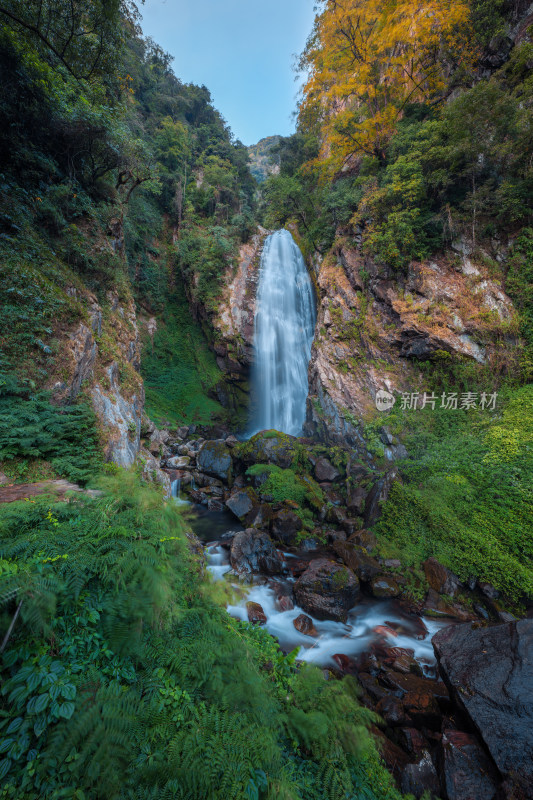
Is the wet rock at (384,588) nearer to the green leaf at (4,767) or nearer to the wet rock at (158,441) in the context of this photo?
the green leaf at (4,767)

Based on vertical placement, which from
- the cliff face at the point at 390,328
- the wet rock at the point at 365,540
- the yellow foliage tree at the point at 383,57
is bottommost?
the wet rock at the point at 365,540

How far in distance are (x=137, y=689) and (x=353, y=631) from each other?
572 centimetres

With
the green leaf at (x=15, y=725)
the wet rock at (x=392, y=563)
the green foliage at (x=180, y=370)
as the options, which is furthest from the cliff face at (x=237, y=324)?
the green leaf at (x=15, y=725)

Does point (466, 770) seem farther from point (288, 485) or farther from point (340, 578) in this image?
point (288, 485)

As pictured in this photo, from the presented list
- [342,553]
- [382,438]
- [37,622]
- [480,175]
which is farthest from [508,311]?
[37,622]

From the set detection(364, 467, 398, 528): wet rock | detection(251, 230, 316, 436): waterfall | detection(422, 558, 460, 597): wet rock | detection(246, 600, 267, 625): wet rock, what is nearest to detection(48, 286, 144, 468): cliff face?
detection(246, 600, 267, 625): wet rock

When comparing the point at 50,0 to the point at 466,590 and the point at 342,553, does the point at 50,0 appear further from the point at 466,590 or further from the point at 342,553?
the point at 466,590

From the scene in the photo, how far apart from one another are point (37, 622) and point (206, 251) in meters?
21.7

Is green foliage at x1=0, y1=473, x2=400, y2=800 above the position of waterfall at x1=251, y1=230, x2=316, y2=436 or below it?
below

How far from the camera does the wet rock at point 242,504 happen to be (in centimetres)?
970

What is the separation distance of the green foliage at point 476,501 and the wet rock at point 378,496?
0.19 meters

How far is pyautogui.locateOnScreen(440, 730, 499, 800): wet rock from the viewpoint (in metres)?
3.24

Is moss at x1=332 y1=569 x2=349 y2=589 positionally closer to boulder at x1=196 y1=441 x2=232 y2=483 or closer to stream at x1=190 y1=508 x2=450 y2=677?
stream at x1=190 y1=508 x2=450 y2=677

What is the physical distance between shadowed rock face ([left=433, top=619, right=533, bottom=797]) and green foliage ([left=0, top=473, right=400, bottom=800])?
1.65 m
